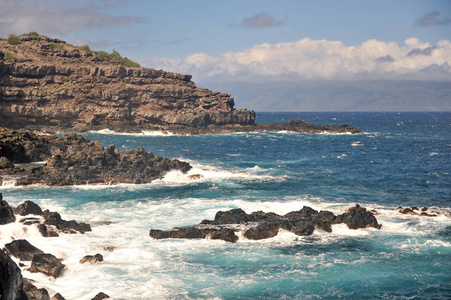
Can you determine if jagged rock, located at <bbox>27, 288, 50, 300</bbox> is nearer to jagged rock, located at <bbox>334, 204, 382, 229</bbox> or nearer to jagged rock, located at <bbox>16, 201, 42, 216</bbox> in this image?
jagged rock, located at <bbox>16, 201, 42, 216</bbox>

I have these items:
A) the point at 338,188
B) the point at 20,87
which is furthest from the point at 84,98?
the point at 338,188

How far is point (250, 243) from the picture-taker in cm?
3008

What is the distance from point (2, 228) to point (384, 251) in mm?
23256

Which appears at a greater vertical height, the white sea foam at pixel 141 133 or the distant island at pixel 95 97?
the distant island at pixel 95 97

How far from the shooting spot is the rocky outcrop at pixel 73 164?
49.3 meters

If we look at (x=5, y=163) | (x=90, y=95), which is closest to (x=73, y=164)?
(x=5, y=163)

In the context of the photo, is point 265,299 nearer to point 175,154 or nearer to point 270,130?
point 175,154

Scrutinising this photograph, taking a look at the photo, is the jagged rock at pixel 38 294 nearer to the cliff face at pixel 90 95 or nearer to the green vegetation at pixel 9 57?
the cliff face at pixel 90 95

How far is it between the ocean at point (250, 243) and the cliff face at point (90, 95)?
69.1m

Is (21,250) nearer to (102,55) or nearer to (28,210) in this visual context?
(28,210)

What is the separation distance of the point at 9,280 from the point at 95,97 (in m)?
117

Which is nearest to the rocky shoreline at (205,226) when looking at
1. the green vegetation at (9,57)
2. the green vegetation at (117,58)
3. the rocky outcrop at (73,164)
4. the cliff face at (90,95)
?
the rocky outcrop at (73,164)

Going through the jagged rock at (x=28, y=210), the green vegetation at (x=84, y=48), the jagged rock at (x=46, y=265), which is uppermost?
the green vegetation at (x=84, y=48)

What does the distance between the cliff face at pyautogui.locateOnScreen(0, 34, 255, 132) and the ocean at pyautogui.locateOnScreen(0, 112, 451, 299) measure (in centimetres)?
6905
